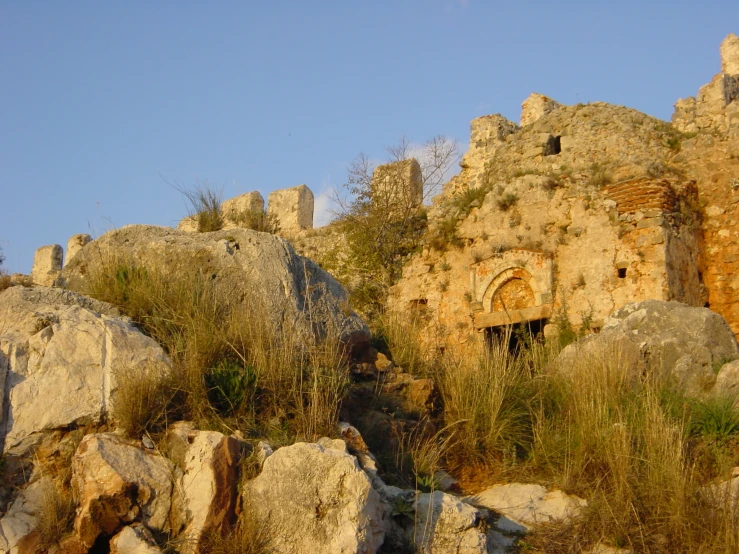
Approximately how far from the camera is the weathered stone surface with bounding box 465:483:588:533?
17.7ft

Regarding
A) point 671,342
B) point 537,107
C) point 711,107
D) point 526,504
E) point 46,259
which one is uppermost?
point 537,107

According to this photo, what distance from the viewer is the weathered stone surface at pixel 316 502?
4473 mm

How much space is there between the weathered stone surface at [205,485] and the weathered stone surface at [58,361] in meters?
0.67

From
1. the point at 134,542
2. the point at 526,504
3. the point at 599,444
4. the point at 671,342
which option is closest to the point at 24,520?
the point at 134,542

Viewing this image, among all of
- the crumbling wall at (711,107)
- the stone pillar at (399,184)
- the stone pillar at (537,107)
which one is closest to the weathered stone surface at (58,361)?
the stone pillar at (399,184)

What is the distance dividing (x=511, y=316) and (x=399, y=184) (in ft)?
13.8

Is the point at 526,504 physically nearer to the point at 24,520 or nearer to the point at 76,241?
the point at 24,520

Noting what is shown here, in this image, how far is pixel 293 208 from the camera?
59.5ft

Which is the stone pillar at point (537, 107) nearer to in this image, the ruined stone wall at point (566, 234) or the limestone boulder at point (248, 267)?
the ruined stone wall at point (566, 234)

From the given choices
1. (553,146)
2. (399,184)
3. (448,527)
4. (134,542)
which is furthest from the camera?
(399,184)

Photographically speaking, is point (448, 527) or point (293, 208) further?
point (293, 208)

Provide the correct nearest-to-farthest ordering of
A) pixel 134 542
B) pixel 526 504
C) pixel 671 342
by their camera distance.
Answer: pixel 134 542 → pixel 526 504 → pixel 671 342

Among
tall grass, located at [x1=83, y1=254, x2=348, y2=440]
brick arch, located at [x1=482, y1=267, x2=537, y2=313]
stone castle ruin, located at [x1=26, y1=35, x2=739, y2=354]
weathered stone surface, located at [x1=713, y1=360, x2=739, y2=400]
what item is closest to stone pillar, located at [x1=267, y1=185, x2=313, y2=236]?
stone castle ruin, located at [x1=26, y1=35, x2=739, y2=354]

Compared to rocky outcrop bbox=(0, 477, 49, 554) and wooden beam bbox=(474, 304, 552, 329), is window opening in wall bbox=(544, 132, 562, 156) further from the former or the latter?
rocky outcrop bbox=(0, 477, 49, 554)
